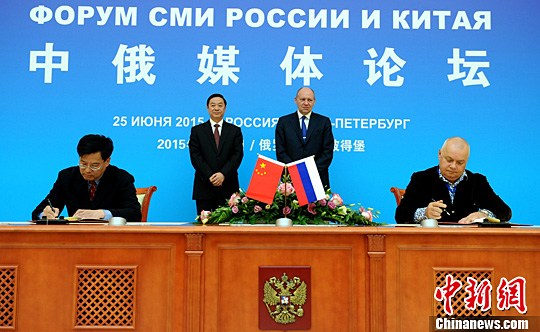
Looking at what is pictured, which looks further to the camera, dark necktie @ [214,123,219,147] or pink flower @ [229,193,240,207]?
dark necktie @ [214,123,219,147]

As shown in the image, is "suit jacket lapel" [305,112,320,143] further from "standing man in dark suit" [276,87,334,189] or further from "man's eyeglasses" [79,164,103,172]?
"man's eyeglasses" [79,164,103,172]

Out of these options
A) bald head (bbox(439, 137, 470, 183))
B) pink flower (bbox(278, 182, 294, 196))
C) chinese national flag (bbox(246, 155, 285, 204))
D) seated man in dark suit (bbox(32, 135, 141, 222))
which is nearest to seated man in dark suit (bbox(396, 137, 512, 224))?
bald head (bbox(439, 137, 470, 183))

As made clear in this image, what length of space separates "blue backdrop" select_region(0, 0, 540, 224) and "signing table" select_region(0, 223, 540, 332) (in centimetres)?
323

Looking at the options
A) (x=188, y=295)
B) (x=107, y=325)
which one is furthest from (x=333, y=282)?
(x=107, y=325)

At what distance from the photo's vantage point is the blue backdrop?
6113 millimetres

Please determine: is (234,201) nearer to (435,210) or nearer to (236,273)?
(236,273)

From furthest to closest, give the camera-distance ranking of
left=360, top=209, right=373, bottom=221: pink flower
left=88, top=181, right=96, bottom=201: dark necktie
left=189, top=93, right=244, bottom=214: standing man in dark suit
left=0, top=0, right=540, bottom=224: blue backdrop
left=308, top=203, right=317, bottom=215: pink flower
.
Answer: left=0, top=0, right=540, bottom=224: blue backdrop < left=189, top=93, right=244, bottom=214: standing man in dark suit < left=88, top=181, right=96, bottom=201: dark necktie < left=308, top=203, right=317, bottom=215: pink flower < left=360, top=209, right=373, bottom=221: pink flower

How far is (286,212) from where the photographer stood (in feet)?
10.8

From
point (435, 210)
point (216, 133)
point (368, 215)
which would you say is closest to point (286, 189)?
point (368, 215)

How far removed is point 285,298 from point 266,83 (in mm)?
3687

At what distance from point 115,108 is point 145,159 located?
0.60m

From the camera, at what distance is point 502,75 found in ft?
20.4

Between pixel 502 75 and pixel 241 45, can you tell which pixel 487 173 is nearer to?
pixel 502 75

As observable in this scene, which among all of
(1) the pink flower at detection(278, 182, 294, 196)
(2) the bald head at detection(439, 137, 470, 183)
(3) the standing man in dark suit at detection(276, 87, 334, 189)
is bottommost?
(1) the pink flower at detection(278, 182, 294, 196)
